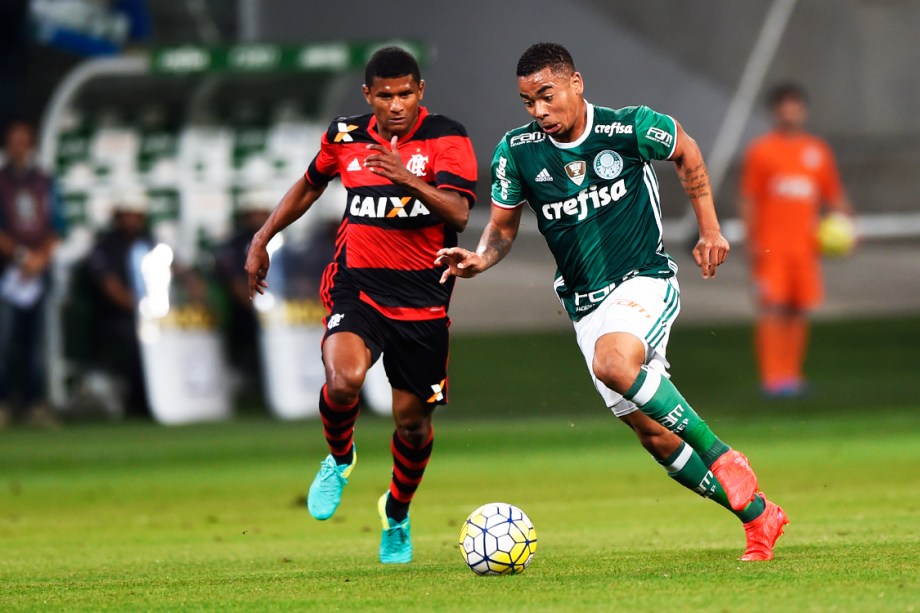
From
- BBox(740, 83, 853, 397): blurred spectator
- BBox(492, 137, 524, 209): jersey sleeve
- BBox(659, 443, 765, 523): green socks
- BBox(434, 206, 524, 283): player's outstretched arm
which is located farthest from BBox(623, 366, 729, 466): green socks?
BBox(740, 83, 853, 397): blurred spectator

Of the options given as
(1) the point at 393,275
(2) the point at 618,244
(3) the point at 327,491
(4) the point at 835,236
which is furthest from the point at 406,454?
(4) the point at 835,236

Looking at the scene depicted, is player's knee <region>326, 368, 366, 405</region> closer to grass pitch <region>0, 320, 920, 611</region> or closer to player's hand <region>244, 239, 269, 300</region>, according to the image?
grass pitch <region>0, 320, 920, 611</region>

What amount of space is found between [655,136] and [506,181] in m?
0.72

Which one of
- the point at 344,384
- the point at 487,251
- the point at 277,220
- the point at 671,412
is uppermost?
the point at 487,251

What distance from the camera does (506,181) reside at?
7.79 meters

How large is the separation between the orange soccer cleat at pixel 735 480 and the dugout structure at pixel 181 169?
10.1 metres

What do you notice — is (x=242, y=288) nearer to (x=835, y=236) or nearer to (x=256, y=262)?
(x=835, y=236)

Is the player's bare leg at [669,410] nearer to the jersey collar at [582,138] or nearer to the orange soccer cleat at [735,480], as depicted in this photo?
the orange soccer cleat at [735,480]

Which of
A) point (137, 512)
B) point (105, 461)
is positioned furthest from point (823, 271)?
point (137, 512)

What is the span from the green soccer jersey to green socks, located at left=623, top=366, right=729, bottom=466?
0.65m

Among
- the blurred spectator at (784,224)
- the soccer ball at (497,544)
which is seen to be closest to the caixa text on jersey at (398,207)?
the soccer ball at (497,544)

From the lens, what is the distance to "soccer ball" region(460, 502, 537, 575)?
7.02 m

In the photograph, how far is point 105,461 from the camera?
46.2 feet

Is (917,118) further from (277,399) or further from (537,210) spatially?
(537,210)
